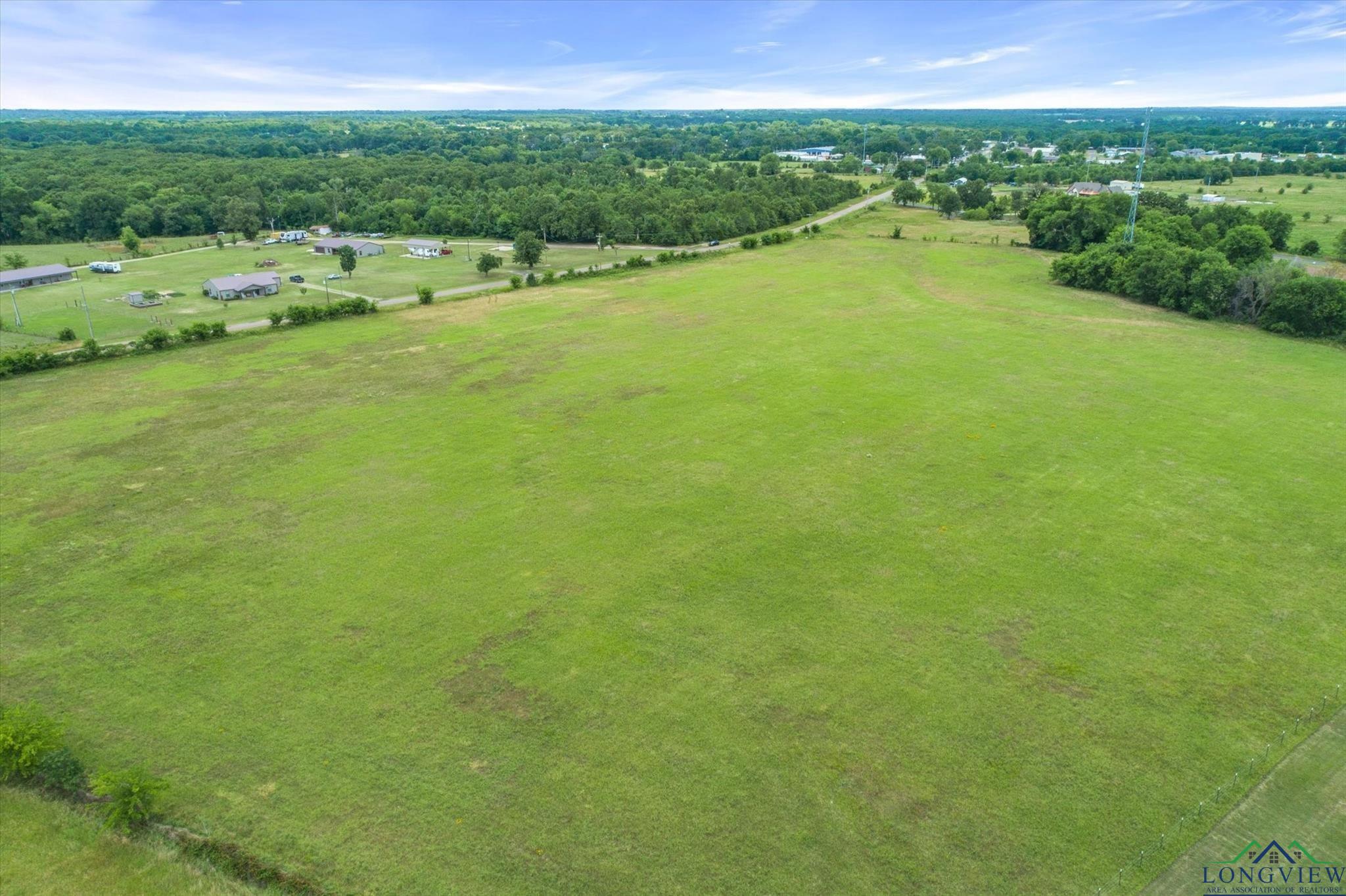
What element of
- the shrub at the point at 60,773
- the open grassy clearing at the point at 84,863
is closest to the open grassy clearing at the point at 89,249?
the shrub at the point at 60,773

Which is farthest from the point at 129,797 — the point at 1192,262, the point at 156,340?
the point at 1192,262

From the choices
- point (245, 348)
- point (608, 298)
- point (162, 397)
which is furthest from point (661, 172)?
point (162, 397)

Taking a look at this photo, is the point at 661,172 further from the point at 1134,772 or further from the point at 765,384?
the point at 1134,772

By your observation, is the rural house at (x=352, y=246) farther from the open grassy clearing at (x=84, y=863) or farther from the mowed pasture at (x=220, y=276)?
the open grassy clearing at (x=84, y=863)

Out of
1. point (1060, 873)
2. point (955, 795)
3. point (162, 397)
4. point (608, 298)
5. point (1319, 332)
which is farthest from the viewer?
point (608, 298)

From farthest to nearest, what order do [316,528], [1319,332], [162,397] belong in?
[1319,332], [162,397], [316,528]

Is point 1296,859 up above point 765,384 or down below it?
below
